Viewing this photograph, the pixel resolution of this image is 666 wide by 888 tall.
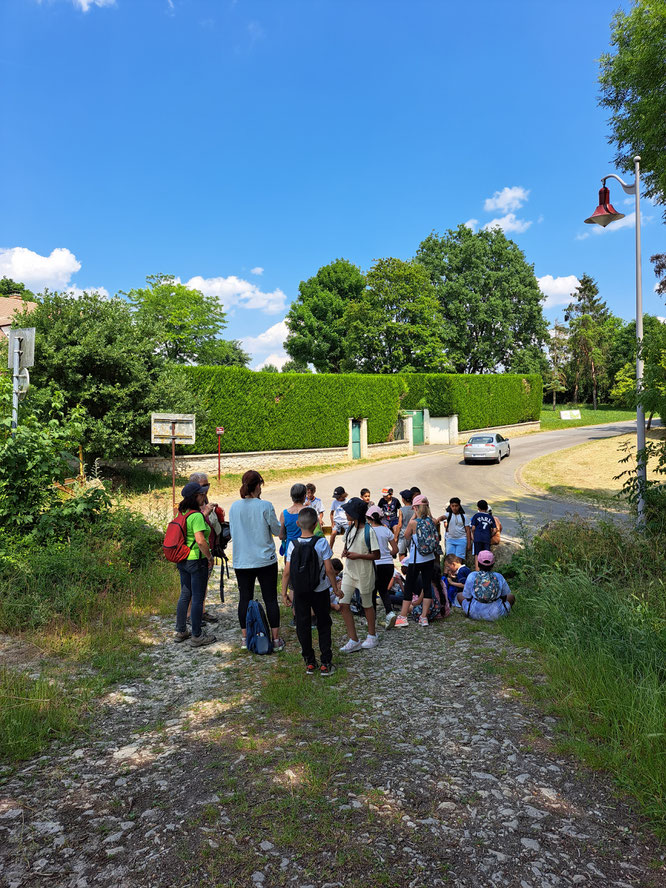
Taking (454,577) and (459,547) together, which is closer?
(454,577)

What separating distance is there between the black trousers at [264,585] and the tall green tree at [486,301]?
40886 millimetres

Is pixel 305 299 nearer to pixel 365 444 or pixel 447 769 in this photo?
pixel 365 444

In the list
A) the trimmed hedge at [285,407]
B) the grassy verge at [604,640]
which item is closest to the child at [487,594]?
the grassy verge at [604,640]

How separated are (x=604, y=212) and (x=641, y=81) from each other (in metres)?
2.02

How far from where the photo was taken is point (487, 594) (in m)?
6.32

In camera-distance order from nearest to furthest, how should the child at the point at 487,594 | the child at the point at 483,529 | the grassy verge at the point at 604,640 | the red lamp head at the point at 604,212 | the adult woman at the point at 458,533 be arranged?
the grassy verge at the point at 604,640, the child at the point at 487,594, the child at the point at 483,529, the adult woman at the point at 458,533, the red lamp head at the point at 604,212

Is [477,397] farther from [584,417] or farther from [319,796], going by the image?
[319,796]

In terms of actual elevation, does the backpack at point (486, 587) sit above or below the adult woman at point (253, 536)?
below

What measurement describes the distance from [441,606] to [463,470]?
15.8 metres

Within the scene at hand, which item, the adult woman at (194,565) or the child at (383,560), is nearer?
the adult woman at (194,565)

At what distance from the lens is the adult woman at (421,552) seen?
236 inches

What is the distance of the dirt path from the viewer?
2.55 m

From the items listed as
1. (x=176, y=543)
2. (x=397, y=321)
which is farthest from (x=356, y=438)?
(x=176, y=543)

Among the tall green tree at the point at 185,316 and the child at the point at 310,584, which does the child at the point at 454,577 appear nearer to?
the child at the point at 310,584
